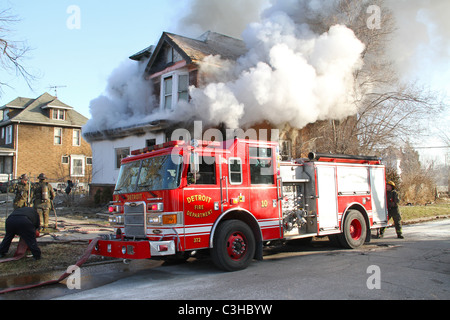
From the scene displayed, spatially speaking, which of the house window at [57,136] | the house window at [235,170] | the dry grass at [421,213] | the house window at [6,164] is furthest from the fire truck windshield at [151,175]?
the house window at [6,164]

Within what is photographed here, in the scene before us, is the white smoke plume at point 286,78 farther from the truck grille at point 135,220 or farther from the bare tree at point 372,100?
the truck grille at point 135,220

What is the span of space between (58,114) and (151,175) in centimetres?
2637

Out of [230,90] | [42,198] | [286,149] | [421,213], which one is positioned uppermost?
[230,90]

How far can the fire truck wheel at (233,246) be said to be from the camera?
240 inches

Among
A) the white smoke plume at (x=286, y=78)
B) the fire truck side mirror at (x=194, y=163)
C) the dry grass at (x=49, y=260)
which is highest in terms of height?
the white smoke plume at (x=286, y=78)

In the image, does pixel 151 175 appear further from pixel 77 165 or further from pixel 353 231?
pixel 77 165

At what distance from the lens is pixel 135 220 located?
242 inches

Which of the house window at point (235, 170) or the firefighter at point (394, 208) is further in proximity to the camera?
the firefighter at point (394, 208)

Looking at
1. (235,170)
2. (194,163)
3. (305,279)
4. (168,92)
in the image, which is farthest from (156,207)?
(168,92)

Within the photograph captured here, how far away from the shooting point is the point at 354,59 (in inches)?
561

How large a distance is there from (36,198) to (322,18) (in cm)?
1208

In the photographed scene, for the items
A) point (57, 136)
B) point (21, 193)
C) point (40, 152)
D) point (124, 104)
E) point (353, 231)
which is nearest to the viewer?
point (353, 231)

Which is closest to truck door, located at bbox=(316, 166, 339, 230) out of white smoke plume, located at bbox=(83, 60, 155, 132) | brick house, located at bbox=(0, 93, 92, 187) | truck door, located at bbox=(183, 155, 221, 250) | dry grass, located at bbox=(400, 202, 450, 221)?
truck door, located at bbox=(183, 155, 221, 250)
